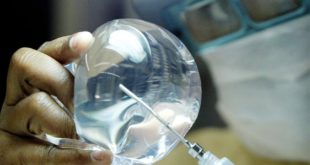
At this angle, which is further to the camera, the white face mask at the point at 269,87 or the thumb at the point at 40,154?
the white face mask at the point at 269,87

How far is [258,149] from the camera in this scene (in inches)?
43.9

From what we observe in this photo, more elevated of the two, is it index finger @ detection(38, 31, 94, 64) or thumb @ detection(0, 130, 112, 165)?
index finger @ detection(38, 31, 94, 64)

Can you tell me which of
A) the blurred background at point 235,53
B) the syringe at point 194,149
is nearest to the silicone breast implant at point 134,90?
the syringe at point 194,149

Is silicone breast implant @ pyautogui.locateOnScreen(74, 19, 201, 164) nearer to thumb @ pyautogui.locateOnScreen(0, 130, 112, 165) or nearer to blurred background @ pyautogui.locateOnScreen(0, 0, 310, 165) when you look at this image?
thumb @ pyautogui.locateOnScreen(0, 130, 112, 165)

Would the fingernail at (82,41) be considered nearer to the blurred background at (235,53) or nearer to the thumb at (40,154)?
the thumb at (40,154)

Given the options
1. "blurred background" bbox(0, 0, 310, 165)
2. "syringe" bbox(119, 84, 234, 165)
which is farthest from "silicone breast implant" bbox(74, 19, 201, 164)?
"blurred background" bbox(0, 0, 310, 165)

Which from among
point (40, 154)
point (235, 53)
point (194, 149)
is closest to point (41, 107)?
point (40, 154)

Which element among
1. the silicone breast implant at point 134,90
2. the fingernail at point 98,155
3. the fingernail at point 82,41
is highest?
the fingernail at point 82,41

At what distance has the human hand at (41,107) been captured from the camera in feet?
1.93

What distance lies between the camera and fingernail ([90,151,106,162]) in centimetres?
57

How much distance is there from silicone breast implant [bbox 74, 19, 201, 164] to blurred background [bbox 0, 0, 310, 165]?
48cm

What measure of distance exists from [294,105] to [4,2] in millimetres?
745

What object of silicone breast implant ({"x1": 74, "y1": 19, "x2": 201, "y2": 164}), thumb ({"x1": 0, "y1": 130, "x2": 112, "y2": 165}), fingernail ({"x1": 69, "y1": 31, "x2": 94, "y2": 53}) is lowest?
thumb ({"x1": 0, "y1": 130, "x2": 112, "y2": 165})

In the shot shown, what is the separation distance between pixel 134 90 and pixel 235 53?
22.4 inches
